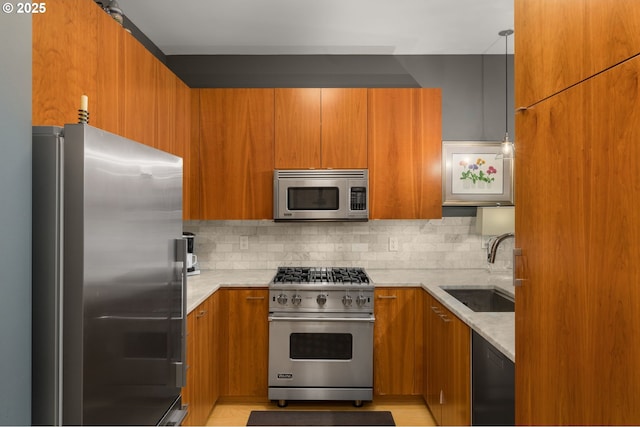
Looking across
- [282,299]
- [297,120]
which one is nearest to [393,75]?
[297,120]

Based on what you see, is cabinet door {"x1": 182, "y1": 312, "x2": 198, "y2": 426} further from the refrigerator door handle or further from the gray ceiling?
the gray ceiling

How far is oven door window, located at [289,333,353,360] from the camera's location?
289cm

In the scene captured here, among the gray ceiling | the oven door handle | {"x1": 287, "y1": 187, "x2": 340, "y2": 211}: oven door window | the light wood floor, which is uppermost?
the gray ceiling

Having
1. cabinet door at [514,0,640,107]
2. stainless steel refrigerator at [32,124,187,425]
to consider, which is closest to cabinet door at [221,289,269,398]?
stainless steel refrigerator at [32,124,187,425]

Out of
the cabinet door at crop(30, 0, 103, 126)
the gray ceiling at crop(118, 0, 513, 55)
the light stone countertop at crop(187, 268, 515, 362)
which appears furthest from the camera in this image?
the gray ceiling at crop(118, 0, 513, 55)

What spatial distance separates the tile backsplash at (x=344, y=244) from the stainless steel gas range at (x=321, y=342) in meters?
0.62

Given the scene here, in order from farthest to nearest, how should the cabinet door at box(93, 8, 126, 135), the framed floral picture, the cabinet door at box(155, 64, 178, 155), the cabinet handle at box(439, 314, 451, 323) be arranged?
the framed floral picture, the cabinet door at box(155, 64, 178, 155), the cabinet handle at box(439, 314, 451, 323), the cabinet door at box(93, 8, 126, 135)

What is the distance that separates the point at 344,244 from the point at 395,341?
91 cm

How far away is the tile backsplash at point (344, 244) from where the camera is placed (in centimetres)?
348

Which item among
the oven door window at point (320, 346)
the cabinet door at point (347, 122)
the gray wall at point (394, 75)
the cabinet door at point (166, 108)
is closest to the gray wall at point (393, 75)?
the gray wall at point (394, 75)

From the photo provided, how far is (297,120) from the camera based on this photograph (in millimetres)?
3139

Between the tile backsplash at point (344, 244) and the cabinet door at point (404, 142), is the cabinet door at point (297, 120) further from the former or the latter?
the tile backsplash at point (344, 244)

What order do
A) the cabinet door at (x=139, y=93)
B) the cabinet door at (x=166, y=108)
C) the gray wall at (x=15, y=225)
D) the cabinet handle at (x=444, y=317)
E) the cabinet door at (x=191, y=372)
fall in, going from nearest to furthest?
1. the gray wall at (x=15, y=225)
2. the cabinet door at (x=139, y=93)
3. the cabinet door at (x=191, y=372)
4. the cabinet handle at (x=444, y=317)
5. the cabinet door at (x=166, y=108)

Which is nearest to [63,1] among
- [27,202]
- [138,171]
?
[138,171]
